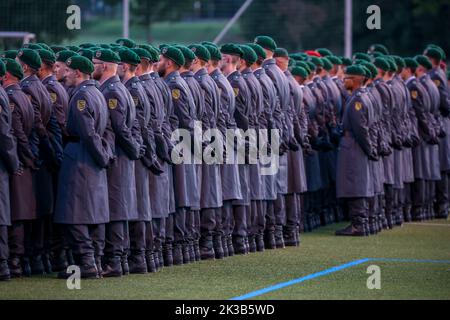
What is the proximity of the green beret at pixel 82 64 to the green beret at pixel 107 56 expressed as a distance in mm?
164

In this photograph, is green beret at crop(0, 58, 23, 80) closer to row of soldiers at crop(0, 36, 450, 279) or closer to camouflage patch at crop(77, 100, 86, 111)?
row of soldiers at crop(0, 36, 450, 279)

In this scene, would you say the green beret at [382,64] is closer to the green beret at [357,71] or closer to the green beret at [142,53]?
the green beret at [357,71]

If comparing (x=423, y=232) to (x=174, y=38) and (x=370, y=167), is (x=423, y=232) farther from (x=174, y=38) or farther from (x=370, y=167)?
(x=174, y=38)

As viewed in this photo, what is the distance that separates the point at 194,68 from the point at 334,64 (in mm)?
5854

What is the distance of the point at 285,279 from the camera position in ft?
44.7

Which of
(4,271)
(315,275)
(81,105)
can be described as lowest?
(315,275)

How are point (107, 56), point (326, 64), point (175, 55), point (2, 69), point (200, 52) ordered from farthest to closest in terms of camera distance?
point (326, 64) → point (200, 52) → point (175, 55) → point (107, 56) → point (2, 69)

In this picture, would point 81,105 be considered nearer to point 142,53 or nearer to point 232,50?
point 142,53

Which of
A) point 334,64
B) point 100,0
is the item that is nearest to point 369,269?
point 334,64

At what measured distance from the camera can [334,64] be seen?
20781 millimetres

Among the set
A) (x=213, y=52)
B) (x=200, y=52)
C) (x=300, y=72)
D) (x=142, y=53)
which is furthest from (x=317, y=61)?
(x=142, y=53)

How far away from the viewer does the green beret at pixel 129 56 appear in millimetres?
13867

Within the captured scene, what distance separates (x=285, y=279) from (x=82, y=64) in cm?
289

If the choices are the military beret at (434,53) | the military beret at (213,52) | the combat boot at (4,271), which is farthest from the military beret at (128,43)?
the military beret at (434,53)
